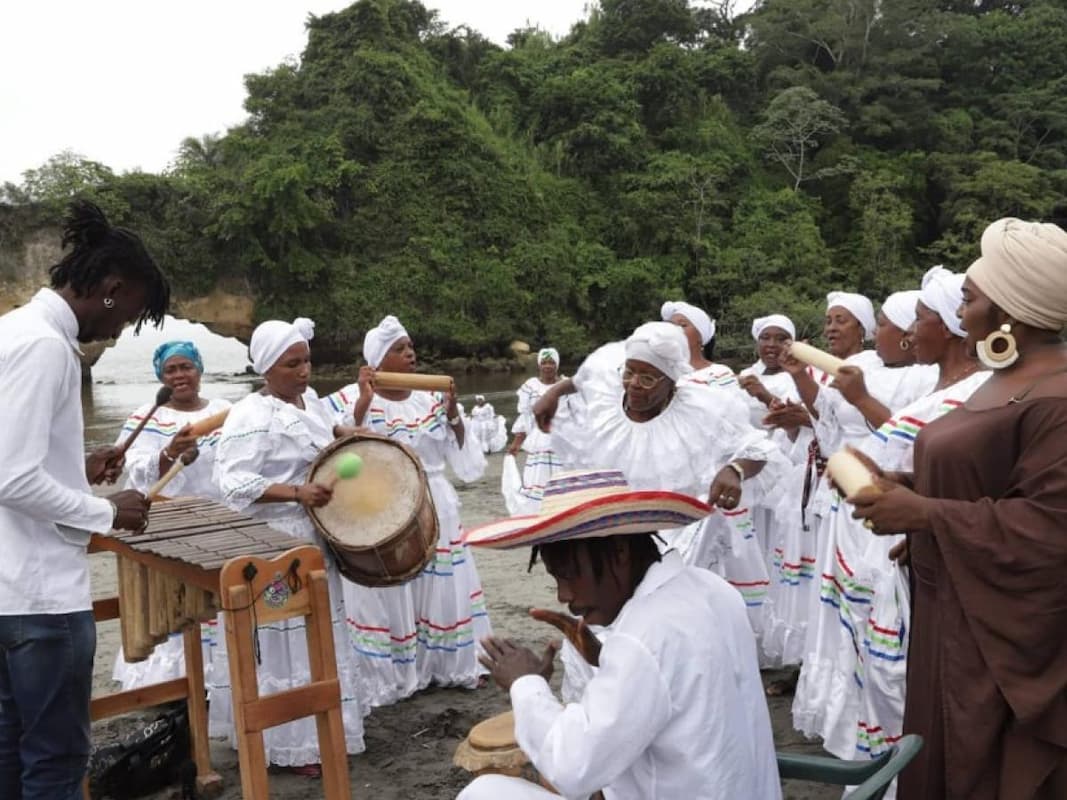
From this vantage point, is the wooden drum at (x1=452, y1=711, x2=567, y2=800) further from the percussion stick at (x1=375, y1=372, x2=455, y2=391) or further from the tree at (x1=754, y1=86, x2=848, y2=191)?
the tree at (x1=754, y1=86, x2=848, y2=191)

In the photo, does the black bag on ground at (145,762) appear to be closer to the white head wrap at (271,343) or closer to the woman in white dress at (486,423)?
the white head wrap at (271,343)

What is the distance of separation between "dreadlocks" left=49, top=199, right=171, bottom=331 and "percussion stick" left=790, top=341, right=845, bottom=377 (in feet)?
8.33

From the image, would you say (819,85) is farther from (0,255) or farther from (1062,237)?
(1062,237)

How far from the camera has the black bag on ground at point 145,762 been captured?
411 centimetres

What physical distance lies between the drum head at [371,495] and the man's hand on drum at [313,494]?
8cm

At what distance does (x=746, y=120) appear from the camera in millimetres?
49375

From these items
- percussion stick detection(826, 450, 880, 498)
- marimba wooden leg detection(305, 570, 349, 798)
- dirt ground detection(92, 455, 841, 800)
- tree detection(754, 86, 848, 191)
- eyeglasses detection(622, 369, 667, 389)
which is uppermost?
tree detection(754, 86, 848, 191)

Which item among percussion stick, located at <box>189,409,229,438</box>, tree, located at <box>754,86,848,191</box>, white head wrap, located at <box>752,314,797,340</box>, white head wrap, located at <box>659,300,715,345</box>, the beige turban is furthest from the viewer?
tree, located at <box>754,86,848,191</box>

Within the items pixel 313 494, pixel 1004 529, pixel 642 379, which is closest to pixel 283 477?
pixel 313 494

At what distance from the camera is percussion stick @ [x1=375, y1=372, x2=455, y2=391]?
5223 mm

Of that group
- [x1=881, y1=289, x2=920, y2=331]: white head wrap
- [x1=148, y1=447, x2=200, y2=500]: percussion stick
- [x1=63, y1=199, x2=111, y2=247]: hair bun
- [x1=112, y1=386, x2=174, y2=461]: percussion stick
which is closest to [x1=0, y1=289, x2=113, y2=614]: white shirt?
[x1=63, y1=199, x2=111, y2=247]: hair bun

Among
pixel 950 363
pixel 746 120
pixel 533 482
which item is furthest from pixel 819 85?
pixel 950 363

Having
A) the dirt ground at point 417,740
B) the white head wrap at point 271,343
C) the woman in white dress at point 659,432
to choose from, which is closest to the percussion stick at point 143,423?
the white head wrap at point 271,343

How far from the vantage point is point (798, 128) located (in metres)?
44.6
